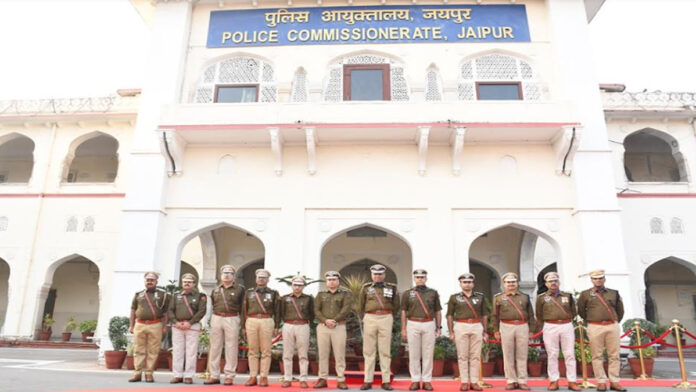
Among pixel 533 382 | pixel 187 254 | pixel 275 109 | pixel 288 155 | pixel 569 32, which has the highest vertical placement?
pixel 569 32

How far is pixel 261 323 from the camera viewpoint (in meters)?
6.27

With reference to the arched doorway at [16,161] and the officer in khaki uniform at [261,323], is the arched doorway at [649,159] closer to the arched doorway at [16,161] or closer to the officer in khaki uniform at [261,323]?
the officer in khaki uniform at [261,323]

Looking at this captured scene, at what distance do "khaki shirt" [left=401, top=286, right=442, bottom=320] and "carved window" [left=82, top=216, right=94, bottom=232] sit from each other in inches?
441

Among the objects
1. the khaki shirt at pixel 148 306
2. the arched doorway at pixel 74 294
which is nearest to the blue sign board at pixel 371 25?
the khaki shirt at pixel 148 306

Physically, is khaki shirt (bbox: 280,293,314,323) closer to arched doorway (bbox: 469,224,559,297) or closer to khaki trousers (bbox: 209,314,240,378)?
khaki trousers (bbox: 209,314,240,378)

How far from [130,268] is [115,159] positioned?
346 inches

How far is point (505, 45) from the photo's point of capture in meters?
10.6

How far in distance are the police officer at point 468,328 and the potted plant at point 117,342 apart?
5685mm

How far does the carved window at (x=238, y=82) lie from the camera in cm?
1059

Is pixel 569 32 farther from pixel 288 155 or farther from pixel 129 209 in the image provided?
pixel 129 209

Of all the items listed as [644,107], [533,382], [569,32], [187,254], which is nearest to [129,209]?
[187,254]

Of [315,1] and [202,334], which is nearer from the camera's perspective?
[202,334]

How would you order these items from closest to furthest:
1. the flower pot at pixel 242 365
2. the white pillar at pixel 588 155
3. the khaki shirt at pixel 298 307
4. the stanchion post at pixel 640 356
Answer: the khaki shirt at pixel 298 307, the stanchion post at pixel 640 356, the flower pot at pixel 242 365, the white pillar at pixel 588 155

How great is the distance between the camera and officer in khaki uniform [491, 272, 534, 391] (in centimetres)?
609
